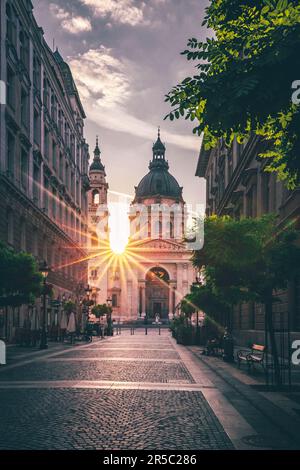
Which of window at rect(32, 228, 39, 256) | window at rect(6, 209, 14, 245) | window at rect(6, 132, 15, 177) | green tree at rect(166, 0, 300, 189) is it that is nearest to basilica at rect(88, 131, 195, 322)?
window at rect(32, 228, 39, 256)

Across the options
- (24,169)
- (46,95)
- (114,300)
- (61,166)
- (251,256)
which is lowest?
(114,300)

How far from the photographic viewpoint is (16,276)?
21797 mm

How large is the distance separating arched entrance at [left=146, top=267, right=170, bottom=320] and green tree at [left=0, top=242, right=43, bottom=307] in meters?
95.6

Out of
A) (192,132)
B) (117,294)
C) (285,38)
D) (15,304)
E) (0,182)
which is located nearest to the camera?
(285,38)

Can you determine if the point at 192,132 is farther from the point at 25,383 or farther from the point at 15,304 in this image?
the point at 15,304

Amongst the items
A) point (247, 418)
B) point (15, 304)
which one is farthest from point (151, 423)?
point (15, 304)

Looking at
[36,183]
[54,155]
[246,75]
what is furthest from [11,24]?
[246,75]

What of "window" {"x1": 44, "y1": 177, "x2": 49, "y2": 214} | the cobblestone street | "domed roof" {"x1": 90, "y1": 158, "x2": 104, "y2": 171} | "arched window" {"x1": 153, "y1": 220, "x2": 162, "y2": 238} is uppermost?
"domed roof" {"x1": 90, "y1": 158, "x2": 104, "y2": 171}

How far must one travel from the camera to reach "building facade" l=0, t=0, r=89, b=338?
32.2 m

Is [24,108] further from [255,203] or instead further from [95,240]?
[95,240]

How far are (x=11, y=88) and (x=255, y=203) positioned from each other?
49.1 ft

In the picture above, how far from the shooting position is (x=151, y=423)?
9305 mm

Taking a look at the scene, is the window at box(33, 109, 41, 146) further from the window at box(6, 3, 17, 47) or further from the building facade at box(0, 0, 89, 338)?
the window at box(6, 3, 17, 47)

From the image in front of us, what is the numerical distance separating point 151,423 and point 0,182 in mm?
22238
